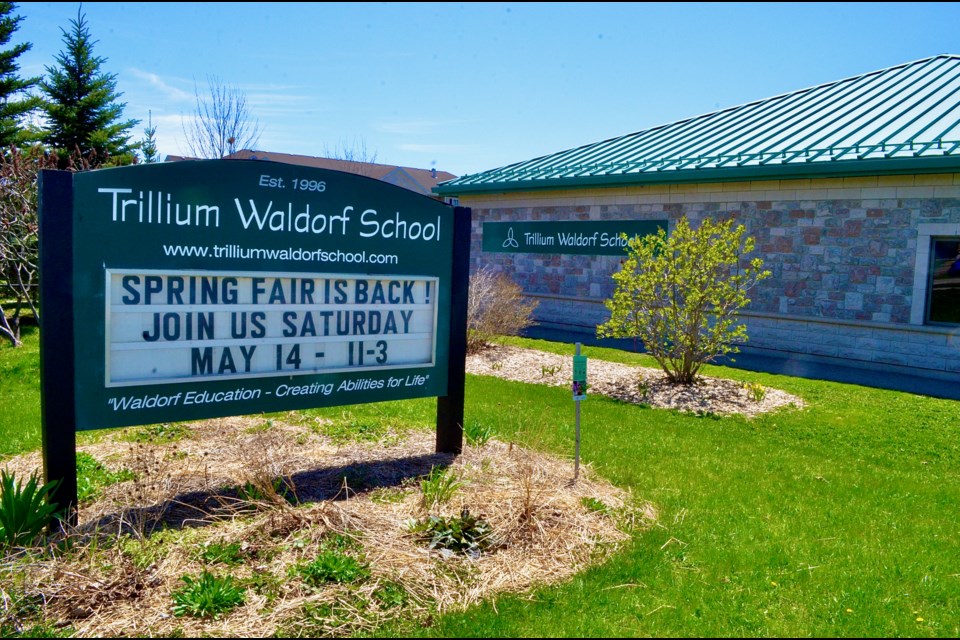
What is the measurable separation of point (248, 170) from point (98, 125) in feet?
76.8

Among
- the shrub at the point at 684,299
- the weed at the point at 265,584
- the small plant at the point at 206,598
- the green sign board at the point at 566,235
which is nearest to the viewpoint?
the small plant at the point at 206,598

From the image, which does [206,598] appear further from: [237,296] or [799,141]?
[799,141]

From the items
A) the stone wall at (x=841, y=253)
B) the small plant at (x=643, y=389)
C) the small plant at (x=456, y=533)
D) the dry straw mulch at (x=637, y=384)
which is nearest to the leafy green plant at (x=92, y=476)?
the small plant at (x=456, y=533)

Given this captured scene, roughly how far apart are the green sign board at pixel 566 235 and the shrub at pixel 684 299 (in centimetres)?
482

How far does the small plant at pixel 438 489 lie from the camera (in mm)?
5387

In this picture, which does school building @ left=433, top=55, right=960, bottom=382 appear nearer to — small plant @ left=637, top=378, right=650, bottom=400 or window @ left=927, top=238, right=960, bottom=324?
window @ left=927, top=238, right=960, bottom=324

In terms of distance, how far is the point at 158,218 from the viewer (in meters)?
5.13

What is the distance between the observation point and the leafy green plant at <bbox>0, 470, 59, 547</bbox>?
176 inches

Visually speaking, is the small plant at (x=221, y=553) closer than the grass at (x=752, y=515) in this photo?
No

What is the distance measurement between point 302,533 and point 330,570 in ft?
1.86

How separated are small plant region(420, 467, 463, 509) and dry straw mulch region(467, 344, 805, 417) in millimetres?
4881

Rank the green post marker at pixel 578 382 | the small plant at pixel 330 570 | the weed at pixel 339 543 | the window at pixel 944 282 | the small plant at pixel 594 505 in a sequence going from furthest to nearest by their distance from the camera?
the window at pixel 944 282
the green post marker at pixel 578 382
the small plant at pixel 594 505
the weed at pixel 339 543
the small plant at pixel 330 570

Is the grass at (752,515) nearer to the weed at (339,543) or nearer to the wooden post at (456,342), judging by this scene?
the wooden post at (456,342)

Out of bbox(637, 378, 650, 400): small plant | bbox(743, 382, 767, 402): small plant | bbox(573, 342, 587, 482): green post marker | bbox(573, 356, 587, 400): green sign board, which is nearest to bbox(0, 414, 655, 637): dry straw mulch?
bbox(573, 342, 587, 482): green post marker
